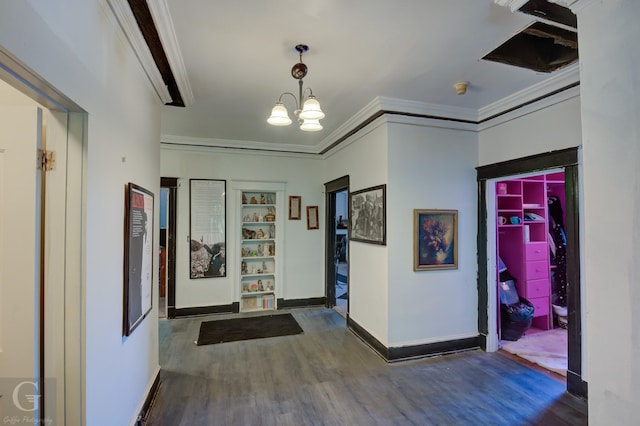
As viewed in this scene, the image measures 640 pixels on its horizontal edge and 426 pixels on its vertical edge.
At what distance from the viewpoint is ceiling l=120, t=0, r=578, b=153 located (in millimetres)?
1733

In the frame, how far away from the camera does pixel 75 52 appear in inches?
47.0

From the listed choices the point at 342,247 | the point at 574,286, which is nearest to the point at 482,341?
the point at 574,286

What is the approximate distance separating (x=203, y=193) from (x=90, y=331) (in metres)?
3.41

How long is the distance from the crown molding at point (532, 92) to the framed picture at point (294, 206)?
114 inches

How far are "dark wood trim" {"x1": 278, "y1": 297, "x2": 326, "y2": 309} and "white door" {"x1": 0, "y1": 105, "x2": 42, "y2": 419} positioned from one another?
379cm

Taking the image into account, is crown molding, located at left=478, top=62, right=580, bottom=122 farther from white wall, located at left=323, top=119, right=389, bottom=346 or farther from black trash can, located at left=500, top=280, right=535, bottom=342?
black trash can, located at left=500, top=280, right=535, bottom=342

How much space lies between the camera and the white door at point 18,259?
47.2 inches

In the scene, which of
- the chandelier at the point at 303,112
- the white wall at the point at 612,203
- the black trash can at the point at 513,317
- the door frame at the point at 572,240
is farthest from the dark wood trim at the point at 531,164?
the chandelier at the point at 303,112

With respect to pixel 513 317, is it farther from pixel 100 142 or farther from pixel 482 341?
pixel 100 142

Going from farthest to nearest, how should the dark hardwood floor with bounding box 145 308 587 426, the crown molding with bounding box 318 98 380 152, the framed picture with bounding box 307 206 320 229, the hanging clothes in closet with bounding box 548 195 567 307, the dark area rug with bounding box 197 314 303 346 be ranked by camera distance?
the framed picture with bounding box 307 206 320 229, the hanging clothes in closet with bounding box 548 195 567 307, the dark area rug with bounding box 197 314 303 346, the crown molding with bounding box 318 98 380 152, the dark hardwood floor with bounding box 145 308 587 426

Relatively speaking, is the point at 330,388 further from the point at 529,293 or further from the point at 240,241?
the point at 529,293

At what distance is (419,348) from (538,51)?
116 inches

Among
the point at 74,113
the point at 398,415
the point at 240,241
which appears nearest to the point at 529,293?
the point at 398,415

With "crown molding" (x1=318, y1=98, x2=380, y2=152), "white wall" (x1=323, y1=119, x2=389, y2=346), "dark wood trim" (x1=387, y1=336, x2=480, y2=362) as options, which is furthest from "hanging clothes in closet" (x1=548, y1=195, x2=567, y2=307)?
"crown molding" (x1=318, y1=98, x2=380, y2=152)
